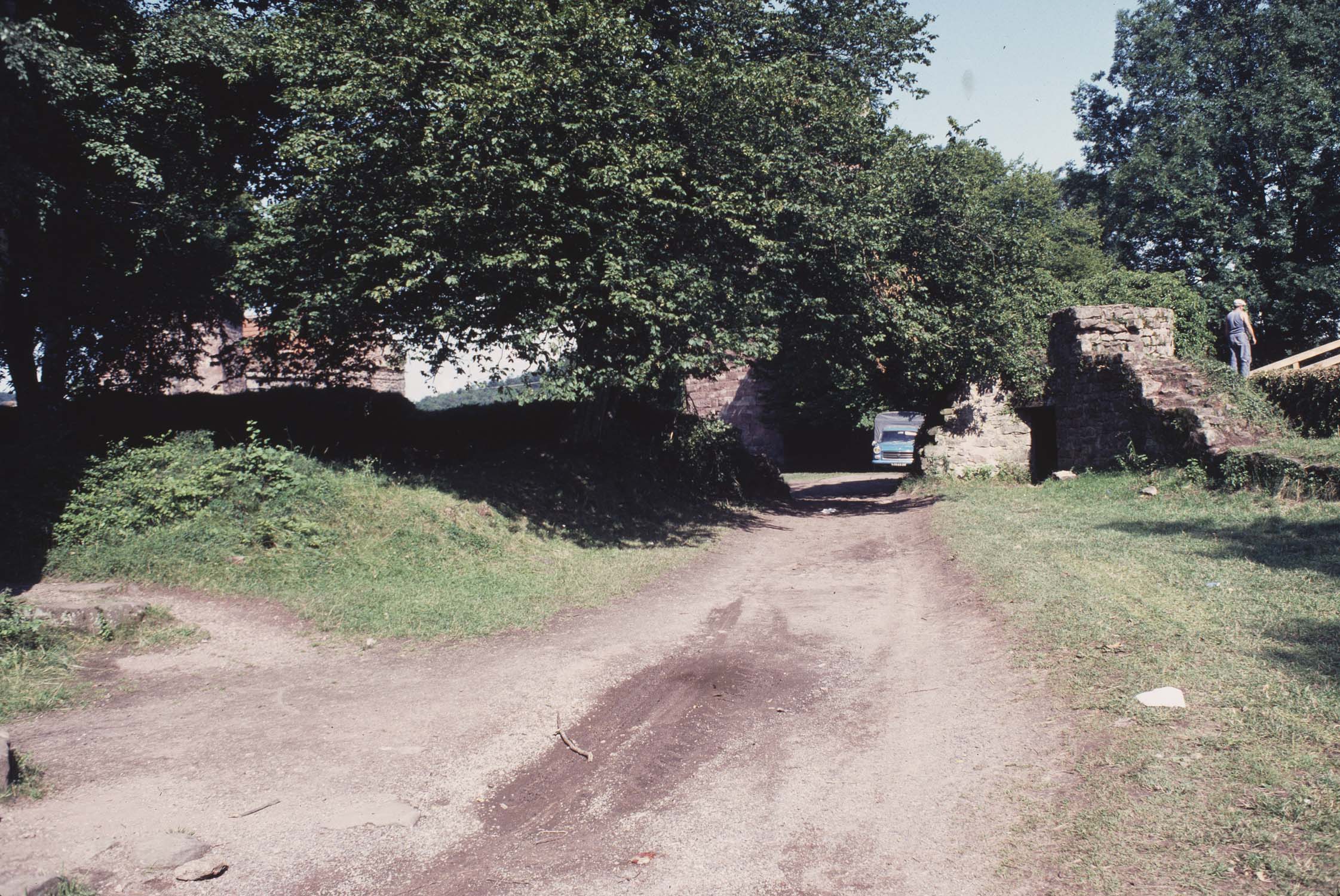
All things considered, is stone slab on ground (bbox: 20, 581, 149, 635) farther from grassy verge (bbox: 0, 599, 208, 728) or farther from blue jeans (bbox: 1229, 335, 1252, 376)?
blue jeans (bbox: 1229, 335, 1252, 376)

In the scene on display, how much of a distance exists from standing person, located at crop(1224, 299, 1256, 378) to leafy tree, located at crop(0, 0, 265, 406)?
1631cm

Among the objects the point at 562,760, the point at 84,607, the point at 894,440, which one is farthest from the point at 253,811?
the point at 894,440

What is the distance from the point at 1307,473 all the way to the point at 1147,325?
671cm

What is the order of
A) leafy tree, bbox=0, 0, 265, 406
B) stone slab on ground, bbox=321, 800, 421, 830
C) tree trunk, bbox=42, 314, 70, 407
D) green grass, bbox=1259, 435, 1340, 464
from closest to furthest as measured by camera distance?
stone slab on ground, bbox=321, 800, 421, 830
leafy tree, bbox=0, 0, 265, 406
green grass, bbox=1259, 435, 1340, 464
tree trunk, bbox=42, 314, 70, 407

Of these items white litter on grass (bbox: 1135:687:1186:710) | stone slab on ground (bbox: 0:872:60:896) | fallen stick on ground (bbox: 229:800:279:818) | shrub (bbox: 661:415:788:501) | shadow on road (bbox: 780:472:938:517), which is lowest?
fallen stick on ground (bbox: 229:800:279:818)

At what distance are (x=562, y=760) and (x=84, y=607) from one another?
15.3ft

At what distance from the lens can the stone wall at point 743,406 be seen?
104 feet

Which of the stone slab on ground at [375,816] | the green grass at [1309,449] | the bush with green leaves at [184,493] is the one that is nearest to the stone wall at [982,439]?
the green grass at [1309,449]

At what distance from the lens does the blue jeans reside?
14703mm

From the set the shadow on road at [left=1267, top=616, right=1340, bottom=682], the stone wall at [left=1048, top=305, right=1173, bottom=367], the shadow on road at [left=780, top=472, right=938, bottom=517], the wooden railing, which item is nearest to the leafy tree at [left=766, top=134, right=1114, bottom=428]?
the stone wall at [left=1048, top=305, right=1173, bottom=367]

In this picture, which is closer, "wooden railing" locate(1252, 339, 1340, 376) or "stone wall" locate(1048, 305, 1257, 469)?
"stone wall" locate(1048, 305, 1257, 469)

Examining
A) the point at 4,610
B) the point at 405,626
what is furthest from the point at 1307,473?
the point at 4,610

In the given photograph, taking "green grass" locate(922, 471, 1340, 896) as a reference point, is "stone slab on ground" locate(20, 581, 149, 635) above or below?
above

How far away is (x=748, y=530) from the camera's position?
14141 mm
